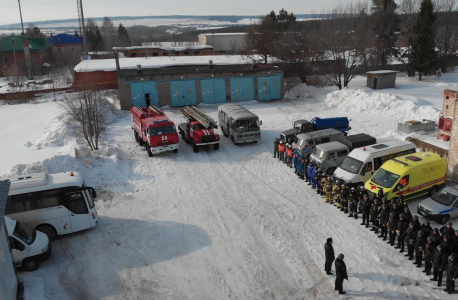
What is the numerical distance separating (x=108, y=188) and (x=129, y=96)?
17.1 metres

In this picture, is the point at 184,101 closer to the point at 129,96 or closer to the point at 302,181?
the point at 129,96

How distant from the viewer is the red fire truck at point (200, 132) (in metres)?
22.3

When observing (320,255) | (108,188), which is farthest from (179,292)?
(108,188)

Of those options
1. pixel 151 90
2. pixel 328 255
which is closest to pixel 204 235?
pixel 328 255

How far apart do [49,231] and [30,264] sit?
175 cm

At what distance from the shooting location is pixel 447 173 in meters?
17.3

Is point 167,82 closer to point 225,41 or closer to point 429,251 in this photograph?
point 429,251

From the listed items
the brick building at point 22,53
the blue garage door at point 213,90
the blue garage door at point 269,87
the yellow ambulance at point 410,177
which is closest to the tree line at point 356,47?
the blue garage door at point 269,87

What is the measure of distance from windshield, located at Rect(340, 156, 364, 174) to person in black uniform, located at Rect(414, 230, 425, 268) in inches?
216

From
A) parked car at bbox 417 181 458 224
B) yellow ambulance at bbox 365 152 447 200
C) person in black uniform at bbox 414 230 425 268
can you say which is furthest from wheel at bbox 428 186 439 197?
person in black uniform at bbox 414 230 425 268

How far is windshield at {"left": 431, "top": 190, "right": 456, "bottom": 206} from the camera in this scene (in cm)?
1390

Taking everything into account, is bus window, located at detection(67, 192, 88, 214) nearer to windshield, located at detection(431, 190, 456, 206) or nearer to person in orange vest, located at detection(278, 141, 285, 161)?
person in orange vest, located at detection(278, 141, 285, 161)

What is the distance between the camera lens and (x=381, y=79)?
35.4 m

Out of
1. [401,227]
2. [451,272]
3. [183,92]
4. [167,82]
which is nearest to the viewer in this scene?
[451,272]
